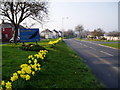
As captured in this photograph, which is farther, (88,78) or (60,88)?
(88,78)

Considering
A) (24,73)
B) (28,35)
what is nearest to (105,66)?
(24,73)

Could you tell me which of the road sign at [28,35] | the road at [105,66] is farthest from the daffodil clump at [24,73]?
the road sign at [28,35]

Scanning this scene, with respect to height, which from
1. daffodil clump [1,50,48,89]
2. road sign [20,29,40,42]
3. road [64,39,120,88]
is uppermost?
road sign [20,29,40,42]

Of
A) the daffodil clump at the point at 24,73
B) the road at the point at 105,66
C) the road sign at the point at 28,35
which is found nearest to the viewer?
the daffodil clump at the point at 24,73

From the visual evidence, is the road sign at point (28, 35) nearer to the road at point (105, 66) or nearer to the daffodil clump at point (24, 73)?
the road at point (105, 66)

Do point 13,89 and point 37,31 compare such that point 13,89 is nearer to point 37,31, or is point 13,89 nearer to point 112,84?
point 112,84

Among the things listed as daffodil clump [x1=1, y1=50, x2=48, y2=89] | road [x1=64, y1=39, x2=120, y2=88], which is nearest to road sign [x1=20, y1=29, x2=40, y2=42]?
road [x1=64, y1=39, x2=120, y2=88]

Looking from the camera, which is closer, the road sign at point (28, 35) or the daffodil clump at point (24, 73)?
the daffodil clump at point (24, 73)

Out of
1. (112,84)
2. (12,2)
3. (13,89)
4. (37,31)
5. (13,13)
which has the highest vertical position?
(12,2)

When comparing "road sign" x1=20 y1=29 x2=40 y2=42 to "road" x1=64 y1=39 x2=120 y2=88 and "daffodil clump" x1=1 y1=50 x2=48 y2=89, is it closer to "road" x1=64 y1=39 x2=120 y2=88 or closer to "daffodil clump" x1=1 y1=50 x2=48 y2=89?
"road" x1=64 y1=39 x2=120 y2=88

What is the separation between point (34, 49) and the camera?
44.5 feet

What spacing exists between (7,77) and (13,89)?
68.6 inches

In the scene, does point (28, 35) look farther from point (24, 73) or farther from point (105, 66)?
point (24, 73)

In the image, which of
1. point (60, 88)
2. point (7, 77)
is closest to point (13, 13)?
point (7, 77)
